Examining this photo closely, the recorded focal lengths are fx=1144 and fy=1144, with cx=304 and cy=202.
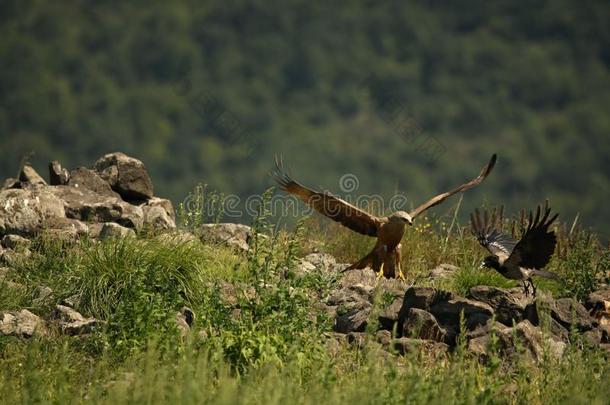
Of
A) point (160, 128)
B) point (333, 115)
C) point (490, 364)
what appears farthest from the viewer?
point (333, 115)

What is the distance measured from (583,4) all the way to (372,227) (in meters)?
139

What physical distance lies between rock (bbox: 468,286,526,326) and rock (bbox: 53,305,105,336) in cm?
368

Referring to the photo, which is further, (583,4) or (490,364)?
(583,4)

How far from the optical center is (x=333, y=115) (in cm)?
12788

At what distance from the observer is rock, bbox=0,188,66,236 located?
12.5m

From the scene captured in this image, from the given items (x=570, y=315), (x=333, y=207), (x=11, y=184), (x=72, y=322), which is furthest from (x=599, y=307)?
(x=11, y=184)

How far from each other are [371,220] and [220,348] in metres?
5.48

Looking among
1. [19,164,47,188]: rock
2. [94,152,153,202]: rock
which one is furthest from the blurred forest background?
[19,164,47,188]: rock

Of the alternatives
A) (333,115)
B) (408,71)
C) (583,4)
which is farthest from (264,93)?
(583,4)

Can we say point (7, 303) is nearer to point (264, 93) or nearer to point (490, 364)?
point (490, 364)

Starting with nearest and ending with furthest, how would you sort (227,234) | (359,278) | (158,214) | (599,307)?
(599,307) < (359,278) < (158,214) < (227,234)

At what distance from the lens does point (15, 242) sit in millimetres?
12203

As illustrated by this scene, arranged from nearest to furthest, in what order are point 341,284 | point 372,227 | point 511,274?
1. point 511,274
2. point 341,284
3. point 372,227

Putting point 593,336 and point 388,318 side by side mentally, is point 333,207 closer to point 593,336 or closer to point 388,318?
point 388,318
